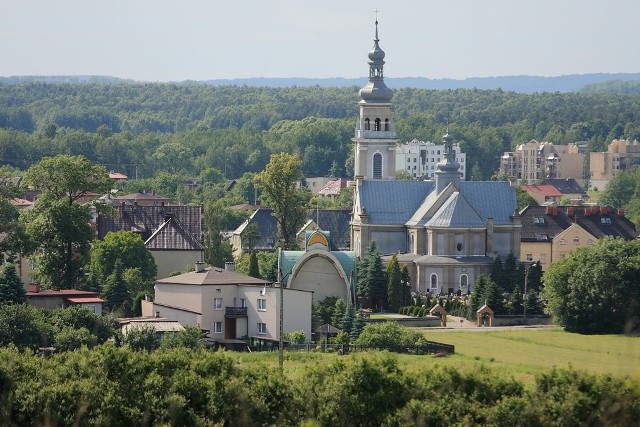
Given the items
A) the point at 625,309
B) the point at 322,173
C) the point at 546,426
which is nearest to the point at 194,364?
the point at 546,426

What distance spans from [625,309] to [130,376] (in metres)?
27.4

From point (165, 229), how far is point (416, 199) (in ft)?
39.1

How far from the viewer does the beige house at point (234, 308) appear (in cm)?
6188

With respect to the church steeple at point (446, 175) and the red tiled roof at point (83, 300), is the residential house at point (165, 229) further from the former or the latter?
the red tiled roof at point (83, 300)

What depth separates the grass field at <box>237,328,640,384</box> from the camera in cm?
5194

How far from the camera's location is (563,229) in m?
93.1

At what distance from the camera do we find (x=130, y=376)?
42500mm

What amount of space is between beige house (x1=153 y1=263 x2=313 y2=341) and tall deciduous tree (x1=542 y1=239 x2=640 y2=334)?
9.43 m

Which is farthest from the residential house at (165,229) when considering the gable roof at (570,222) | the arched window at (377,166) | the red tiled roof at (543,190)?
the red tiled roof at (543,190)

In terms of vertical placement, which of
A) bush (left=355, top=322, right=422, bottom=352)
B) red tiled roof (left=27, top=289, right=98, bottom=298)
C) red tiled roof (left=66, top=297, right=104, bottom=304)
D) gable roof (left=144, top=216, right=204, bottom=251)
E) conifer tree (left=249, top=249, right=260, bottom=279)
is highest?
gable roof (left=144, top=216, right=204, bottom=251)

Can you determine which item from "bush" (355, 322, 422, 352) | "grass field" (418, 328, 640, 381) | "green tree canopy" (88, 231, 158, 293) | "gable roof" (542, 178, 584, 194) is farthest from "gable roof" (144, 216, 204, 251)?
"gable roof" (542, 178, 584, 194)

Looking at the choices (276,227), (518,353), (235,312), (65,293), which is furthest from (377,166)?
(518,353)

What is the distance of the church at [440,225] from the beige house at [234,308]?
17009 millimetres

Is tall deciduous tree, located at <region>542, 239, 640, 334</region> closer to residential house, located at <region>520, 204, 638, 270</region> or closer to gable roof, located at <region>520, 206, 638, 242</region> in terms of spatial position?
residential house, located at <region>520, 204, 638, 270</region>
